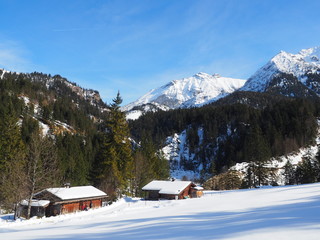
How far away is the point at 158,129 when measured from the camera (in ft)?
566

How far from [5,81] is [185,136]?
10287cm

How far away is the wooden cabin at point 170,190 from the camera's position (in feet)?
153

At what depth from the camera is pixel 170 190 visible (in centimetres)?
4697

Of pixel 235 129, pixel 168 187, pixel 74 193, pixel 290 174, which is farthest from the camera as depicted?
pixel 235 129

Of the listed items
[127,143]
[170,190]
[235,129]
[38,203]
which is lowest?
[38,203]

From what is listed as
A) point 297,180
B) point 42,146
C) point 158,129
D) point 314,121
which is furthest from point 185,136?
point 42,146

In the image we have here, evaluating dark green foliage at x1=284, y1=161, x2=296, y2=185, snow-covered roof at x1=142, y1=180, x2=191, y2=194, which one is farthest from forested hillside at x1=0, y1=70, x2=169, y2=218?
dark green foliage at x1=284, y1=161, x2=296, y2=185

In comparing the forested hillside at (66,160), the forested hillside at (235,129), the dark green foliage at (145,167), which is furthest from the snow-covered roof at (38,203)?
the forested hillside at (235,129)

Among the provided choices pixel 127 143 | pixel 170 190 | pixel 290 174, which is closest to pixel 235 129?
pixel 290 174

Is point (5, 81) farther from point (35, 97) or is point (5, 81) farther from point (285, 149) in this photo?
point (285, 149)

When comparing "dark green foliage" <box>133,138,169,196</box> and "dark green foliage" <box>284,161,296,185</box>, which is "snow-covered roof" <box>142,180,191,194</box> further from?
"dark green foliage" <box>284,161,296,185</box>

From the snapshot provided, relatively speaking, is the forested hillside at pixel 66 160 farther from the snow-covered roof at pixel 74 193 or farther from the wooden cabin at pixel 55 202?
the wooden cabin at pixel 55 202

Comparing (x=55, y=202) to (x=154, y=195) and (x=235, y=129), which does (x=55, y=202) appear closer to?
(x=154, y=195)

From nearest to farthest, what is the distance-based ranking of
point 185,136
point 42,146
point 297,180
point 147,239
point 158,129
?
point 147,239 → point 42,146 → point 297,180 → point 185,136 → point 158,129
